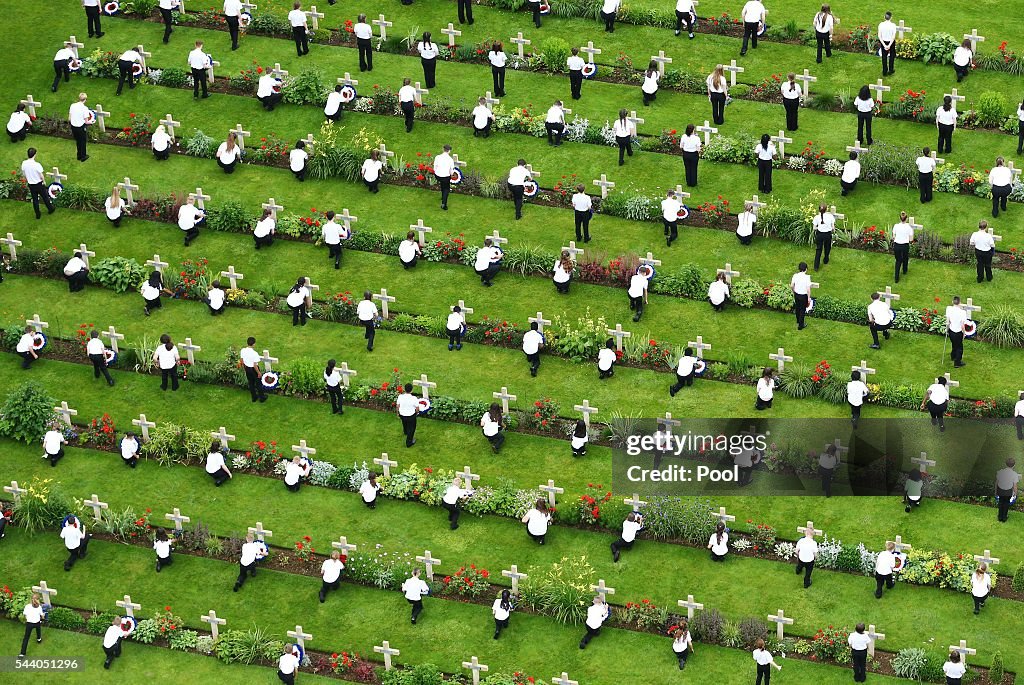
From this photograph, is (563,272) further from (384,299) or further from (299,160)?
(299,160)

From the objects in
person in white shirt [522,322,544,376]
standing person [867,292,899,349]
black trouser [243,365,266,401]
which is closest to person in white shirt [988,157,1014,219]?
standing person [867,292,899,349]

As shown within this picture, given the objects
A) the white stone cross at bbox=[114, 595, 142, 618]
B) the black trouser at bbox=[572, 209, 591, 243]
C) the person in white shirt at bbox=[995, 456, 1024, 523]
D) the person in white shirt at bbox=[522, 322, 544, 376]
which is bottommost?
the white stone cross at bbox=[114, 595, 142, 618]

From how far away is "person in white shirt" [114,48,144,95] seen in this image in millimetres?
70125

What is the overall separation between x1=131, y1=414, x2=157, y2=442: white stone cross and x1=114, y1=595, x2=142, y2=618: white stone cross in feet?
17.2

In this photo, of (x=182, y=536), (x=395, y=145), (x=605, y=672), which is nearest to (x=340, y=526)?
(x=182, y=536)

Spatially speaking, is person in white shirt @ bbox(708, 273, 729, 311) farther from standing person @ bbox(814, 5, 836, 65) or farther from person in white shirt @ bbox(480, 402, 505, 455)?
standing person @ bbox(814, 5, 836, 65)

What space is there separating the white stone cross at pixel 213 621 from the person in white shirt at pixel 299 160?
1564cm

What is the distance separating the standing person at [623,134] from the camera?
6588 centimetres

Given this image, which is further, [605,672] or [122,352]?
[122,352]

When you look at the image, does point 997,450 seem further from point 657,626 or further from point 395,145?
point 395,145

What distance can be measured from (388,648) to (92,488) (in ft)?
32.9

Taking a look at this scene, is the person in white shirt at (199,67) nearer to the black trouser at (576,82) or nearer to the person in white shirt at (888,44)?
the black trouser at (576,82)

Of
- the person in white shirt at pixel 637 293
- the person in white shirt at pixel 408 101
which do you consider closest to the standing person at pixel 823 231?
the person in white shirt at pixel 637 293

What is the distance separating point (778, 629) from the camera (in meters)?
54.8
